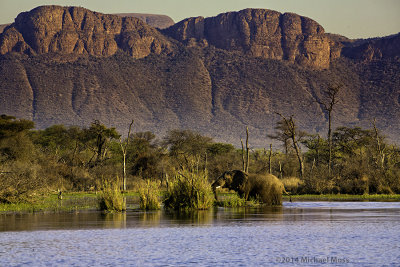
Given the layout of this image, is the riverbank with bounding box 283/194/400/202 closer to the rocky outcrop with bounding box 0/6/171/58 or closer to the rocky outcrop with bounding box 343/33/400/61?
the rocky outcrop with bounding box 0/6/171/58

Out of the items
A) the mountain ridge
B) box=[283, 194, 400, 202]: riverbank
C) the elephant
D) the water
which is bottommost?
the water

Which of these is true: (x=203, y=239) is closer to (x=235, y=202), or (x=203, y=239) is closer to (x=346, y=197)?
(x=235, y=202)

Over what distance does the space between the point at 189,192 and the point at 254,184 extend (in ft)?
15.5

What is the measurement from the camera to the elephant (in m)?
33.8

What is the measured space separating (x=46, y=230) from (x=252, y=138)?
12420cm

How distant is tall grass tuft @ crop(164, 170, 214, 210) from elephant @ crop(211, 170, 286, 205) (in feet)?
9.96

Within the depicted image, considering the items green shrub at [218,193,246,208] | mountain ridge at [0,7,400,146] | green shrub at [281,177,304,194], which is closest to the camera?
green shrub at [218,193,246,208]

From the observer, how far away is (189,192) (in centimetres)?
3048

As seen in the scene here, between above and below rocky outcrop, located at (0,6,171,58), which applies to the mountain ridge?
below

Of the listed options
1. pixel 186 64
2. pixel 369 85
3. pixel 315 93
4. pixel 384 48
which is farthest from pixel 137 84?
pixel 384 48

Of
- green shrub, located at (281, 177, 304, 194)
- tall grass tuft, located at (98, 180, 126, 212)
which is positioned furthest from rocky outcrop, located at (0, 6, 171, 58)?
tall grass tuft, located at (98, 180, 126, 212)

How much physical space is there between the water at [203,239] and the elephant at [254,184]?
5821 mm

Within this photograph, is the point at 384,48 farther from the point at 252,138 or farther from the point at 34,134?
the point at 34,134
